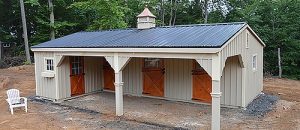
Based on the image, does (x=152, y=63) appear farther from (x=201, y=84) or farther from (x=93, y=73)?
(x=93, y=73)

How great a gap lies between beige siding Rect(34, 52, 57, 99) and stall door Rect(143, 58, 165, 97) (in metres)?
3.62

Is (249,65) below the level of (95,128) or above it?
above

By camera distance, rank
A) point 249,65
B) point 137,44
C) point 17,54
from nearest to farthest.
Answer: point 137,44, point 249,65, point 17,54

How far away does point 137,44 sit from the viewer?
28.2 ft

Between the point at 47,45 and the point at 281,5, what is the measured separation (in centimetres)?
1458

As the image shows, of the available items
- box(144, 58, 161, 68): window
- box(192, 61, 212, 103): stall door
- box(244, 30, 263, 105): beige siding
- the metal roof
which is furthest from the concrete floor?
the metal roof

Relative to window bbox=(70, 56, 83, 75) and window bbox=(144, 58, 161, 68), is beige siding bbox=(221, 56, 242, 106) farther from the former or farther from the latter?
window bbox=(70, 56, 83, 75)

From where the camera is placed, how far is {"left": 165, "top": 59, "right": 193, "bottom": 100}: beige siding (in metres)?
10.5

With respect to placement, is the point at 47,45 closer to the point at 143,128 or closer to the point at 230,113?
the point at 143,128

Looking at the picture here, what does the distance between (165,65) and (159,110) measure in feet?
6.70

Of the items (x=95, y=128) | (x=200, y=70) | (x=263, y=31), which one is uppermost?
(x=263, y=31)

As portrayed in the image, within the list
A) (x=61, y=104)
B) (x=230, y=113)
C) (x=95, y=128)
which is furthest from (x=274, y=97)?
(x=61, y=104)

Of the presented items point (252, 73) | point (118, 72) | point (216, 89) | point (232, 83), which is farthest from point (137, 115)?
point (252, 73)

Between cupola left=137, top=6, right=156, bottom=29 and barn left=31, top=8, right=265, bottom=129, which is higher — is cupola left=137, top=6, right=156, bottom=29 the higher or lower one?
the higher one
